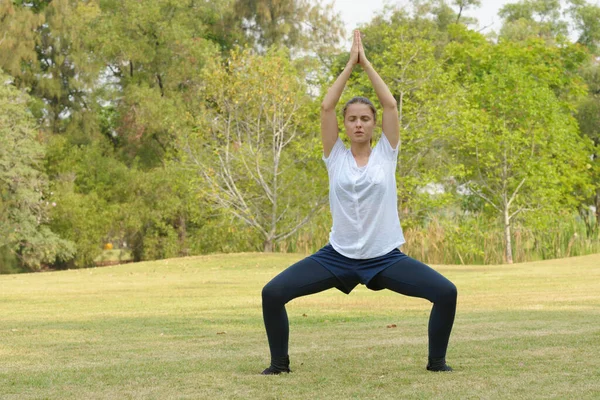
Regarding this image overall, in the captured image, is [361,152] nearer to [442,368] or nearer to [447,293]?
[447,293]

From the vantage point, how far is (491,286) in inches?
712

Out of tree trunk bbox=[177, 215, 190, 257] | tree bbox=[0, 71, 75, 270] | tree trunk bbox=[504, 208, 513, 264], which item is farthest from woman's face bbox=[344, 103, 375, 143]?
tree trunk bbox=[177, 215, 190, 257]

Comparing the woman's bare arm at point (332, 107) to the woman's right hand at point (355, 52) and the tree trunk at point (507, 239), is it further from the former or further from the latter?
the tree trunk at point (507, 239)

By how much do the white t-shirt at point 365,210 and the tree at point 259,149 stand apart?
2283 centimetres

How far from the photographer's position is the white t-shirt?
6043 millimetres

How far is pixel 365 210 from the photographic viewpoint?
6.04 m

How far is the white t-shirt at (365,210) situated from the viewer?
604cm

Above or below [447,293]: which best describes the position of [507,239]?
below

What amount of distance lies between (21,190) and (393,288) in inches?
1182

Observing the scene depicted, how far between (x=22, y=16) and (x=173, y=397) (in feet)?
112

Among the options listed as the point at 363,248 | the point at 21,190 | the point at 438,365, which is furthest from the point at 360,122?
the point at 21,190

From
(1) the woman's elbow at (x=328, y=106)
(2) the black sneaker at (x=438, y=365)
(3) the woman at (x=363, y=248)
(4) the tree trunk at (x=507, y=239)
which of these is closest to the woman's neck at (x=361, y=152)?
(3) the woman at (x=363, y=248)

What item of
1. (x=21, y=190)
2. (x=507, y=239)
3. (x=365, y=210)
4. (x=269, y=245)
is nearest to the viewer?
(x=365, y=210)

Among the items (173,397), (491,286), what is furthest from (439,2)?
(173,397)
